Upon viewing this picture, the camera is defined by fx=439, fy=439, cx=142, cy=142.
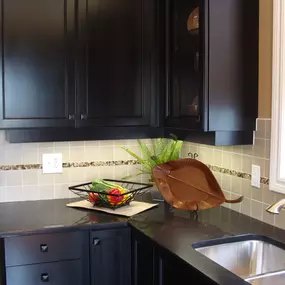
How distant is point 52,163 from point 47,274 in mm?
799

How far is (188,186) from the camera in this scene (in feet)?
7.47

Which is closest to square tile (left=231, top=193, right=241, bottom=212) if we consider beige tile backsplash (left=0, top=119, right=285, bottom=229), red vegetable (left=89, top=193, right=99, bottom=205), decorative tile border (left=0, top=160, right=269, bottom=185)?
beige tile backsplash (left=0, top=119, right=285, bottom=229)

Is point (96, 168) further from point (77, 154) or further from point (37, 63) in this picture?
point (37, 63)

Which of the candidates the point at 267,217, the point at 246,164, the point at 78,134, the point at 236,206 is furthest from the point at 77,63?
the point at 267,217

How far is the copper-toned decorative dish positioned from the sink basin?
0.30 meters

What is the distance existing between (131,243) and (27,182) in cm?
84

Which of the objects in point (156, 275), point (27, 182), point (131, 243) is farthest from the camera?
point (27, 182)

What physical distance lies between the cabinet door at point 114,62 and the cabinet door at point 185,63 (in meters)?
0.15

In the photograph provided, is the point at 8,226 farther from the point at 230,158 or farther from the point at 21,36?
the point at 230,158

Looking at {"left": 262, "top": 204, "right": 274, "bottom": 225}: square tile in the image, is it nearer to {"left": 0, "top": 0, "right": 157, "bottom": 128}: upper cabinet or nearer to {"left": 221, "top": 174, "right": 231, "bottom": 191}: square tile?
{"left": 221, "top": 174, "right": 231, "bottom": 191}: square tile

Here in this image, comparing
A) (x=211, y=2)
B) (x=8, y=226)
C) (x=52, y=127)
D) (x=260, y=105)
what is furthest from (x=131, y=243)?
(x=211, y=2)

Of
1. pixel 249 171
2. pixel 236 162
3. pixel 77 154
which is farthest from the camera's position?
pixel 77 154

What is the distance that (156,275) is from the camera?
6.07 feet

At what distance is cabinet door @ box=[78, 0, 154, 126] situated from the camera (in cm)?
240
